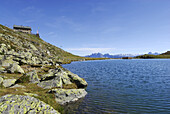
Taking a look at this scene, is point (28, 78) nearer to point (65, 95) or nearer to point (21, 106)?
point (65, 95)

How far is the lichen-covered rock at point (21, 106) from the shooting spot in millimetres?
9546

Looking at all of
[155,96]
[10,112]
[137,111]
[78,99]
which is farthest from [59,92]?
[155,96]

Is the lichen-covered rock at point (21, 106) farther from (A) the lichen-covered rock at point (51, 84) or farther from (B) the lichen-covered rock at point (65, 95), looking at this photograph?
(A) the lichen-covered rock at point (51, 84)

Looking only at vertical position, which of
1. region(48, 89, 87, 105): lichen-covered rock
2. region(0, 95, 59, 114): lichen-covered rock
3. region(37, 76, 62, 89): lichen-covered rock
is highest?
region(0, 95, 59, 114): lichen-covered rock

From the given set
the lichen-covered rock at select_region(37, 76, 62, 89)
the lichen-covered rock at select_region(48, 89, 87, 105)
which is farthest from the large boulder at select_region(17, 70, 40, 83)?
the lichen-covered rock at select_region(48, 89, 87, 105)

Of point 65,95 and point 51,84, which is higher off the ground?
point 51,84

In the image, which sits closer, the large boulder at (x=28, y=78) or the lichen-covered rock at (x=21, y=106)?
the lichen-covered rock at (x=21, y=106)

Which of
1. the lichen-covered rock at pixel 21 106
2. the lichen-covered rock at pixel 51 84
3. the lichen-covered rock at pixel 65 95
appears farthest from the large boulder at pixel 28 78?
the lichen-covered rock at pixel 21 106

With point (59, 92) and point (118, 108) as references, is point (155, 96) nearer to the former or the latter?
point (118, 108)

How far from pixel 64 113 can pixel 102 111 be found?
5384 millimetres

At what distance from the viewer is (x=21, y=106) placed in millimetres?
10180

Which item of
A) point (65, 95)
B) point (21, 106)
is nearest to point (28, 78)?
point (65, 95)

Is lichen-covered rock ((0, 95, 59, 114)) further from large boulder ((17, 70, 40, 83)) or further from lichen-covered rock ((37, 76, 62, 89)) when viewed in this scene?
large boulder ((17, 70, 40, 83))

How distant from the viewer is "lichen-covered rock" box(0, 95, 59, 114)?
955cm
